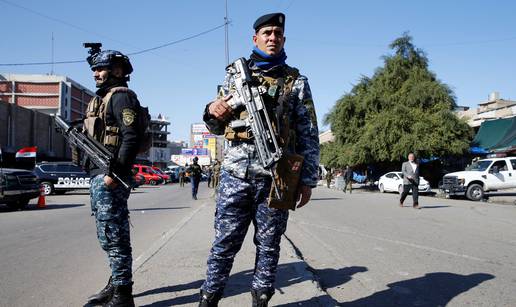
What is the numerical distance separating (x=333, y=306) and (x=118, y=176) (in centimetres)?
195

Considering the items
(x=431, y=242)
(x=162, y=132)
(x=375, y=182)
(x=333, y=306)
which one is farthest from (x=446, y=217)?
(x=162, y=132)

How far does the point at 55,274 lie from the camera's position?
194 inches

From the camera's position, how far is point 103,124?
11.9ft

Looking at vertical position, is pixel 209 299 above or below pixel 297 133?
below

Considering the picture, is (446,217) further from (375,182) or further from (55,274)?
(375,182)

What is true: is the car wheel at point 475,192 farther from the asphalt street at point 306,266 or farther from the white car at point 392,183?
the asphalt street at point 306,266

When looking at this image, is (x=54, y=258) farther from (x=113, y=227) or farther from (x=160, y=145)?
(x=160, y=145)

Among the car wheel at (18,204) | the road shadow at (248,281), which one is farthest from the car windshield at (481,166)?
the car wheel at (18,204)

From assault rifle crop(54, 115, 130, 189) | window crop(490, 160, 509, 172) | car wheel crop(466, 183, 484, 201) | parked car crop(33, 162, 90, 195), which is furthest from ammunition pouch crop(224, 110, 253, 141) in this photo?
parked car crop(33, 162, 90, 195)

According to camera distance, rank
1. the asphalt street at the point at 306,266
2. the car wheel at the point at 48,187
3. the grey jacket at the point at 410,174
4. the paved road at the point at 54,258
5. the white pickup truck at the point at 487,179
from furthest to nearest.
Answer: the car wheel at the point at 48,187, the white pickup truck at the point at 487,179, the grey jacket at the point at 410,174, the paved road at the point at 54,258, the asphalt street at the point at 306,266

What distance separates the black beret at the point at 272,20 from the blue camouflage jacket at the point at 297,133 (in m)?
0.29

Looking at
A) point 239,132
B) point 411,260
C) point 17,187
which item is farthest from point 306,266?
point 17,187

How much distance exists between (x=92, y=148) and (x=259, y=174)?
1482 millimetres

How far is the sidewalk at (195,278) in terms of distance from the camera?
362 centimetres
